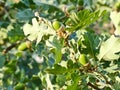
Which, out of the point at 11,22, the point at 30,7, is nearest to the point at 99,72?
the point at 30,7

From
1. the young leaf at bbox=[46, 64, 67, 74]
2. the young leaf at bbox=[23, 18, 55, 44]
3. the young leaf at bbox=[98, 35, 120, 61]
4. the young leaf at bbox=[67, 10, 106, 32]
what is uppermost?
the young leaf at bbox=[67, 10, 106, 32]

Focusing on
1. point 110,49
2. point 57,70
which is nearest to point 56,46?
point 57,70

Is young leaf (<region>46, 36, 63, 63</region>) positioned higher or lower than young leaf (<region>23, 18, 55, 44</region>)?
lower

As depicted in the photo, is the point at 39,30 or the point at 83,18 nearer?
the point at 83,18

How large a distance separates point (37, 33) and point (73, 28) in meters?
0.23

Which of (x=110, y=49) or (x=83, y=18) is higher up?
(x=83, y=18)

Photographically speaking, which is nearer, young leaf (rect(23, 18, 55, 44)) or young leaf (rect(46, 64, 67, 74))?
young leaf (rect(46, 64, 67, 74))

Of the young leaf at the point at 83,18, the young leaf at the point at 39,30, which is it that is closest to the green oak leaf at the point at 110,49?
the young leaf at the point at 83,18

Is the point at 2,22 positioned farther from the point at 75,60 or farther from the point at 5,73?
the point at 75,60

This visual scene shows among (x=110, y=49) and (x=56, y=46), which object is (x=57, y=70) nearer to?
(x=56, y=46)

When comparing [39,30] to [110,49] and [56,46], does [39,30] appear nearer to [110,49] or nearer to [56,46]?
[56,46]

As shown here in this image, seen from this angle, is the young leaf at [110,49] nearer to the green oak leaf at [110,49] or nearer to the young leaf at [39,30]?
the green oak leaf at [110,49]

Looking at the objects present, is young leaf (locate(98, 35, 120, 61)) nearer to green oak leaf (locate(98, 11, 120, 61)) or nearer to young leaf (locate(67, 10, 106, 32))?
green oak leaf (locate(98, 11, 120, 61))

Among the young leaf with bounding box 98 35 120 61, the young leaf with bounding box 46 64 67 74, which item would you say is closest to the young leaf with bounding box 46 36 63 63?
the young leaf with bounding box 46 64 67 74
